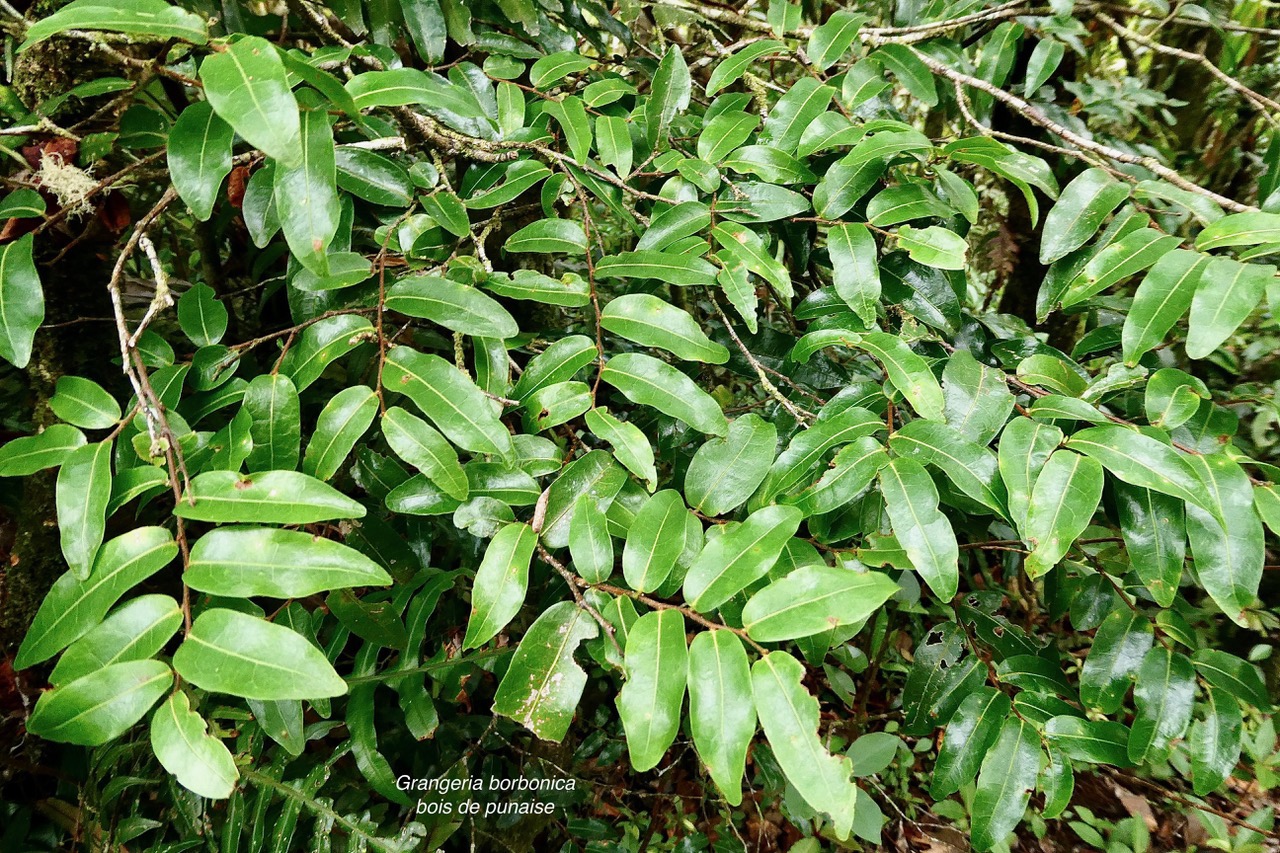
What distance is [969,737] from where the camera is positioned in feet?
2.84

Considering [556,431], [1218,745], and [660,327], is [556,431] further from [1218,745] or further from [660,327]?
[1218,745]

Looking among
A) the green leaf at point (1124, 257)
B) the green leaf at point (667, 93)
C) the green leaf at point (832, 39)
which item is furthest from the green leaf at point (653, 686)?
the green leaf at point (832, 39)

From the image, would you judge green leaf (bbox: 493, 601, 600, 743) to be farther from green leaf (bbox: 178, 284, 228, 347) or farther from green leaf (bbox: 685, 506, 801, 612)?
green leaf (bbox: 178, 284, 228, 347)

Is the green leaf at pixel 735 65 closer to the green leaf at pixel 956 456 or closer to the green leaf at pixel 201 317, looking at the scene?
the green leaf at pixel 956 456

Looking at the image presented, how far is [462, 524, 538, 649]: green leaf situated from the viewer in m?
0.66

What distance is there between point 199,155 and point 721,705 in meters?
0.75

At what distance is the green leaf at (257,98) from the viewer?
0.51 meters

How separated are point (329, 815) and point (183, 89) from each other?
142 centimetres

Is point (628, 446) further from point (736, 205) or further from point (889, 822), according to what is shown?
point (889, 822)

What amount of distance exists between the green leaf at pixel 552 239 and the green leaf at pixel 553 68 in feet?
1.05

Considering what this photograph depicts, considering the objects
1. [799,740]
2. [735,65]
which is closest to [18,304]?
[799,740]

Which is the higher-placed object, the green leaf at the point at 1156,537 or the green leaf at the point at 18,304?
the green leaf at the point at 18,304

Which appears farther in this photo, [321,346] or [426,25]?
[426,25]

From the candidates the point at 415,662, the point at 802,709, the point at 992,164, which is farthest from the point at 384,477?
the point at 992,164
